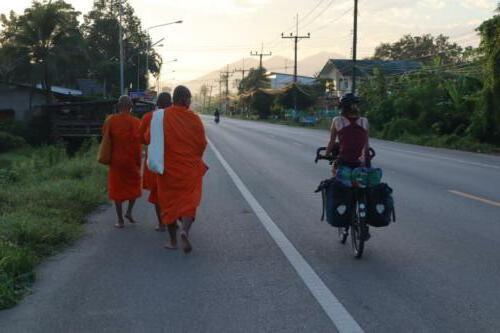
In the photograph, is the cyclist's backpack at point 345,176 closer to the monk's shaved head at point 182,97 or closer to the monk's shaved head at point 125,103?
the monk's shaved head at point 182,97

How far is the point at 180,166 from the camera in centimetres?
709

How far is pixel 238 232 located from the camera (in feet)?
26.8

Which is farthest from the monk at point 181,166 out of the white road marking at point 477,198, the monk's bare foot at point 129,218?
the white road marking at point 477,198

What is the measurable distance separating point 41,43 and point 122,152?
136ft

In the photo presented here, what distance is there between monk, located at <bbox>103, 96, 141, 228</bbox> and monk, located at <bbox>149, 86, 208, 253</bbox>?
1711 mm

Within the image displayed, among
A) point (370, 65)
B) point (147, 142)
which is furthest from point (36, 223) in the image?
point (370, 65)

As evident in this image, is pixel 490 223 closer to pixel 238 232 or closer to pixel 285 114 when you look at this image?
pixel 238 232

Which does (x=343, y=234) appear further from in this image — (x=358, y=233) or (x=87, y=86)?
(x=87, y=86)

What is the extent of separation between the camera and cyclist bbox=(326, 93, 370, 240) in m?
7.03

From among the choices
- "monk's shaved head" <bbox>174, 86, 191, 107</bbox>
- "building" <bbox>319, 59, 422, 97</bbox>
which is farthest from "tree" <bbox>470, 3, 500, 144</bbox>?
"building" <bbox>319, 59, 422, 97</bbox>

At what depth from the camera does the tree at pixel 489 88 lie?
86.1 feet

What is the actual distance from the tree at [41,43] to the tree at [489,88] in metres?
30.1

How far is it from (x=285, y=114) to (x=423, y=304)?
7727cm

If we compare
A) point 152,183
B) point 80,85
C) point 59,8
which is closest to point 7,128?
point 59,8
